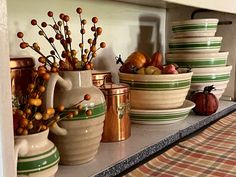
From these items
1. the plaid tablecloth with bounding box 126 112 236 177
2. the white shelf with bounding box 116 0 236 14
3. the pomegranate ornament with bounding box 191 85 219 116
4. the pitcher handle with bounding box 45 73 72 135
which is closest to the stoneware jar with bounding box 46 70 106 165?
the pitcher handle with bounding box 45 73 72 135

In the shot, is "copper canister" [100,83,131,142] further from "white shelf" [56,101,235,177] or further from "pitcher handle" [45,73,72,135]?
"pitcher handle" [45,73,72,135]

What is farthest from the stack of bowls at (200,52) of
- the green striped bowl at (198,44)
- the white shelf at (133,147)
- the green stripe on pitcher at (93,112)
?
the green stripe on pitcher at (93,112)

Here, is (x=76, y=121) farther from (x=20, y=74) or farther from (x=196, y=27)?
(x=196, y=27)

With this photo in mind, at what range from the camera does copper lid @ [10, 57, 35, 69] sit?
594 millimetres

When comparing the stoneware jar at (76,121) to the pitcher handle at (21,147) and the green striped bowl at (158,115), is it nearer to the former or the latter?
the pitcher handle at (21,147)

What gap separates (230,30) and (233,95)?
0.25 m

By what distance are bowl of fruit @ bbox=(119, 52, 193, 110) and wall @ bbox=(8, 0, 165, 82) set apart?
16cm

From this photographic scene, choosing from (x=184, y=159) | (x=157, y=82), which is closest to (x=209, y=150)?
(x=184, y=159)

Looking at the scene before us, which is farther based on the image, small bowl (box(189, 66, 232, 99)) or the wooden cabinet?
small bowl (box(189, 66, 232, 99))

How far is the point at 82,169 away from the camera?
602 mm

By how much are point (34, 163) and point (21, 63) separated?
0.72ft

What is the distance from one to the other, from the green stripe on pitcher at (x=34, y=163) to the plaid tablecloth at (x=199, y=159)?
0.61ft

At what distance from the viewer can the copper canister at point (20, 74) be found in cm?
59

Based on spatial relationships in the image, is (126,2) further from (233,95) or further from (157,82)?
(233,95)
